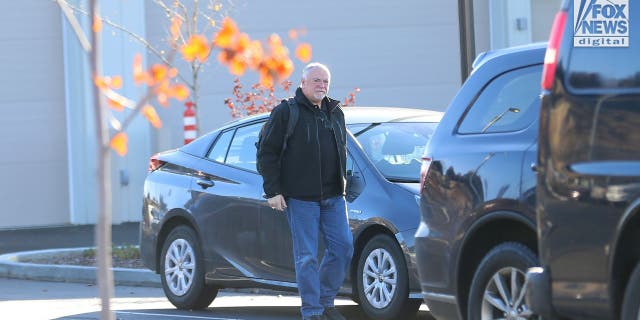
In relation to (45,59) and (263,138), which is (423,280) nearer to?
(263,138)

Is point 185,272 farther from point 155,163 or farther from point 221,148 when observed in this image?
point 155,163

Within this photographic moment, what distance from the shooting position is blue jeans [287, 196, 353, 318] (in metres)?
8.38

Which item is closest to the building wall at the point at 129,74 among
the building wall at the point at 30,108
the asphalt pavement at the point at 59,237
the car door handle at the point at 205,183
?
the building wall at the point at 30,108

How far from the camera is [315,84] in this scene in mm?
8461

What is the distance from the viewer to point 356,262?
352 inches

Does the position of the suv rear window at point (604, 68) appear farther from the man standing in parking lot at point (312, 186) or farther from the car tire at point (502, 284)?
the man standing in parking lot at point (312, 186)

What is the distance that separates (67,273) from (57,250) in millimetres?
1626

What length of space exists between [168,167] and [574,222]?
5.72 meters

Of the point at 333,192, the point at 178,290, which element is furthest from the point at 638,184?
the point at 178,290

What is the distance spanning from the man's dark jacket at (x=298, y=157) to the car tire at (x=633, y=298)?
137 inches

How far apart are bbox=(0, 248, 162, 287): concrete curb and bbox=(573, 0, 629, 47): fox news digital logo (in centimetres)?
812

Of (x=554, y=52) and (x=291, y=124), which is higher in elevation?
(x=554, y=52)

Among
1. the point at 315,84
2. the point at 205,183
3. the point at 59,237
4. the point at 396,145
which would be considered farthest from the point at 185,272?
the point at 59,237

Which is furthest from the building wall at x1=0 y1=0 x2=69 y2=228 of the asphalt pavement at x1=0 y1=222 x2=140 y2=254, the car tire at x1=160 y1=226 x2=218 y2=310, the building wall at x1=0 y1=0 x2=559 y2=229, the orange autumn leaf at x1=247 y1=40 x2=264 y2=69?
the orange autumn leaf at x1=247 y1=40 x2=264 y2=69
